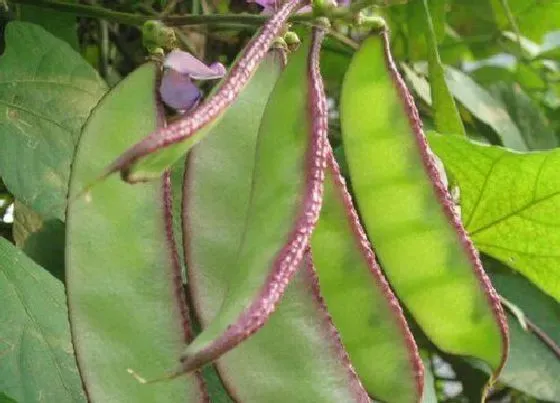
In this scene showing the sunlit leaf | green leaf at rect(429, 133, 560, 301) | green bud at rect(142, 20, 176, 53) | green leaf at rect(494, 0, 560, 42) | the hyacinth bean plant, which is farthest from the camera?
green leaf at rect(494, 0, 560, 42)

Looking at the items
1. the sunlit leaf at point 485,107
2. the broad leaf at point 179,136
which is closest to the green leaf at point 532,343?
the sunlit leaf at point 485,107

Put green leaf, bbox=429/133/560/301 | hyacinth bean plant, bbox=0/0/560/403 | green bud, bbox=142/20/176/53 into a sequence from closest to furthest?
1. hyacinth bean plant, bbox=0/0/560/403
2. green bud, bbox=142/20/176/53
3. green leaf, bbox=429/133/560/301

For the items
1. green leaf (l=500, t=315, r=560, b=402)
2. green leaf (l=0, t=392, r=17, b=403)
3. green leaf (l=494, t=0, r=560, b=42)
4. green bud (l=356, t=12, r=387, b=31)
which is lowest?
green leaf (l=500, t=315, r=560, b=402)

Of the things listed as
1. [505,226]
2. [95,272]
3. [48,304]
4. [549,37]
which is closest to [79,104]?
[48,304]

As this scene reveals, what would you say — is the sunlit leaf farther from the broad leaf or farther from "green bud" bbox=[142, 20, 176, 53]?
the broad leaf

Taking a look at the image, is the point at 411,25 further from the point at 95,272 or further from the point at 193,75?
the point at 95,272

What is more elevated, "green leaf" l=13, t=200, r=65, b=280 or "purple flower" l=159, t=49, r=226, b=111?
"purple flower" l=159, t=49, r=226, b=111

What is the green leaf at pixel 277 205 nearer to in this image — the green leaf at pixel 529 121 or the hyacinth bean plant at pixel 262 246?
the hyacinth bean plant at pixel 262 246

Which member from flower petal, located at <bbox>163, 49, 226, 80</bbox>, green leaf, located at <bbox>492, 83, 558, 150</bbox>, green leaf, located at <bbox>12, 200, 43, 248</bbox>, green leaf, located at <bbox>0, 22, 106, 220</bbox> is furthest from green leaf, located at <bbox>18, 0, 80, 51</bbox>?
green leaf, located at <bbox>492, 83, 558, 150</bbox>
